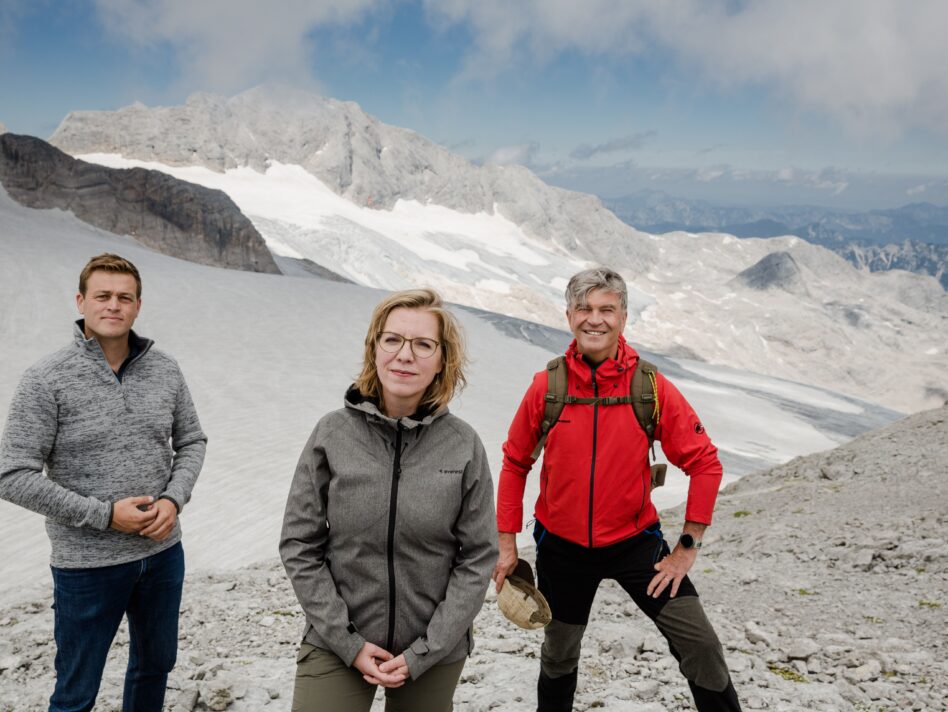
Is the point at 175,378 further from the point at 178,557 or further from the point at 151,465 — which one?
the point at 178,557

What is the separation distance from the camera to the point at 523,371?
118 ft

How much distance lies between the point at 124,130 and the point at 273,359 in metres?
153

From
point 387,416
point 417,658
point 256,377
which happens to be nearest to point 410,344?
point 387,416

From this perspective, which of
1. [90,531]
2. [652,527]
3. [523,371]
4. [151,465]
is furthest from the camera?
[523,371]

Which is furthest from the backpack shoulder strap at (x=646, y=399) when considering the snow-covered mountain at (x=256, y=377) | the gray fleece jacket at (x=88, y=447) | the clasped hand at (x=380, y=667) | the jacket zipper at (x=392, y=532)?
the snow-covered mountain at (x=256, y=377)

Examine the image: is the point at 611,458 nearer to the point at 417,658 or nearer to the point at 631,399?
the point at 631,399

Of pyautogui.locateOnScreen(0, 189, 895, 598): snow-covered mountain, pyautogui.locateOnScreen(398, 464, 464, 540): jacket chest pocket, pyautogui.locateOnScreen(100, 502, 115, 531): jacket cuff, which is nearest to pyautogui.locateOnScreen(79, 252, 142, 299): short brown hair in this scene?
pyautogui.locateOnScreen(100, 502, 115, 531): jacket cuff

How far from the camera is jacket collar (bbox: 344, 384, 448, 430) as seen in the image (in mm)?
3123

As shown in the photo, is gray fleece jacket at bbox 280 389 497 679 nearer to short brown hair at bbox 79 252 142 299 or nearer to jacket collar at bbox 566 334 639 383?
jacket collar at bbox 566 334 639 383

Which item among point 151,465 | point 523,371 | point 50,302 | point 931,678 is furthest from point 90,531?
point 523,371

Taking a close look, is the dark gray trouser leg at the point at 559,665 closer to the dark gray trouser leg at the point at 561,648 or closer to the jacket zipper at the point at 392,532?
the dark gray trouser leg at the point at 561,648

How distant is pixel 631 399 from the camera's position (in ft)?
14.0

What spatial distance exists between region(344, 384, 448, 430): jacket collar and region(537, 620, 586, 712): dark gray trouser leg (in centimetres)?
199

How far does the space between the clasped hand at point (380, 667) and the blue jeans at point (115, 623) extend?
5.57 feet
